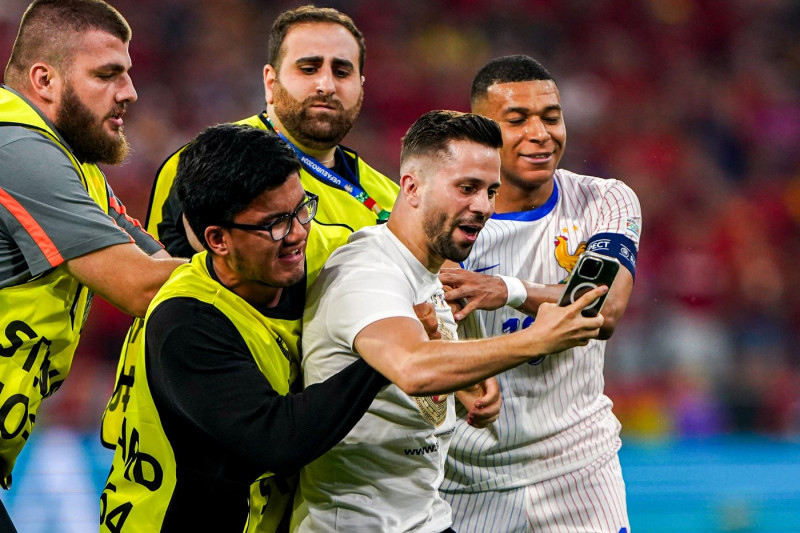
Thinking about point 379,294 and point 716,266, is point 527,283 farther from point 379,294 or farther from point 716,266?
point 716,266

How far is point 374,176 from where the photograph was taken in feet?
14.0

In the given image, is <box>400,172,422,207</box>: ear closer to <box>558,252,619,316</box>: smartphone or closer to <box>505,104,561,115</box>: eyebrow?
<box>558,252,619,316</box>: smartphone

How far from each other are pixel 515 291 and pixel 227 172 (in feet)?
4.07

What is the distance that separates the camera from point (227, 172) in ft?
9.29

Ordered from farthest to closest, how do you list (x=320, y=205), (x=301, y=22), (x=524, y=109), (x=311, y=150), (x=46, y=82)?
(x=301, y=22), (x=311, y=150), (x=524, y=109), (x=320, y=205), (x=46, y=82)

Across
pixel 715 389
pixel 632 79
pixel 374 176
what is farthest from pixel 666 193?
pixel 374 176

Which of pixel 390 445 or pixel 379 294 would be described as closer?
pixel 379 294

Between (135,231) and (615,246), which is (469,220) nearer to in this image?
(615,246)

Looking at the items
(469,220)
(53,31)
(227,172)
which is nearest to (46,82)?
(53,31)

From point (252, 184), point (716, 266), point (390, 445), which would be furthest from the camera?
point (716, 266)

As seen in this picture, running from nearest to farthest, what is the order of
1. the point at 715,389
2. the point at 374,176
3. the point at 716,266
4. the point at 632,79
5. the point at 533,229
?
the point at 533,229
the point at 374,176
the point at 715,389
the point at 716,266
the point at 632,79

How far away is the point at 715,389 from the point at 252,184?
7385mm

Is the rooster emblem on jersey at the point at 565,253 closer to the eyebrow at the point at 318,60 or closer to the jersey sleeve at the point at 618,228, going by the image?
the jersey sleeve at the point at 618,228

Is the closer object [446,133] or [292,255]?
[292,255]
